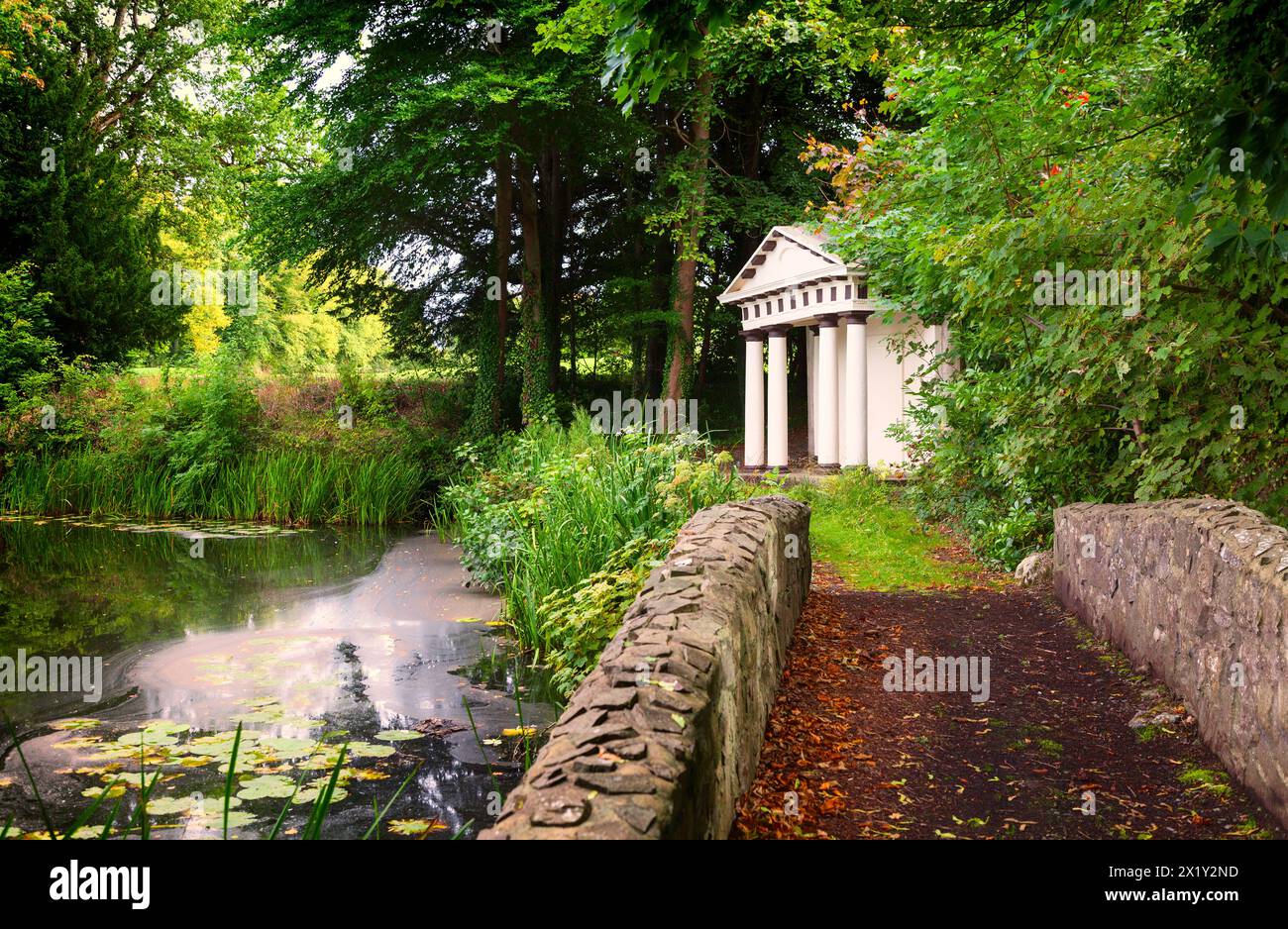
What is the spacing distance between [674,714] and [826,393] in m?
15.9

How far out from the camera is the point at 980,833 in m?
3.91

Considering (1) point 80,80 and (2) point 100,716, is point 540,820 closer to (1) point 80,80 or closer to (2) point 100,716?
(2) point 100,716

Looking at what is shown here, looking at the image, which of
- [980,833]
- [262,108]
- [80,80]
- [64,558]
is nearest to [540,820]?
[980,833]

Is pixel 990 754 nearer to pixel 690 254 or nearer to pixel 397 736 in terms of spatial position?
pixel 397 736

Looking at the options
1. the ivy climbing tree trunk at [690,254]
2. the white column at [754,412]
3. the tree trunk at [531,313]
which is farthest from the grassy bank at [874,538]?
the tree trunk at [531,313]

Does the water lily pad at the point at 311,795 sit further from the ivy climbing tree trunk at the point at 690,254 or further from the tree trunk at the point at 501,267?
the ivy climbing tree trunk at the point at 690,254

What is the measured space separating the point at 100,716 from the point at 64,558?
26.1ft

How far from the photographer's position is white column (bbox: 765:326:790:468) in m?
19.6

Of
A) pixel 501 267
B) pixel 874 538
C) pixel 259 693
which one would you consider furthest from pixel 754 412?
pixel 259 693

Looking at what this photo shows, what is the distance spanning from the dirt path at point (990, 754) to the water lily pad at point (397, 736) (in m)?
2.17

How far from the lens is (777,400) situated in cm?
1984

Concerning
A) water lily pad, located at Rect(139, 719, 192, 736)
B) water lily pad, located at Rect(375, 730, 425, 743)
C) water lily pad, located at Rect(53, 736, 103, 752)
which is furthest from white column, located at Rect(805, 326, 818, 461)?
water lily pad, located at Rect(53, 736, 103, 752)

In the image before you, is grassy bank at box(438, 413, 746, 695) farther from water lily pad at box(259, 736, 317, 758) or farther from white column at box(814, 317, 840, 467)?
white column at box(814, 317, 840, 467)

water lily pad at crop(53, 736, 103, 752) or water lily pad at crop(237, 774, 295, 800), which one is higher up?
water lily pad at crop(237, 774, 295, 800)
